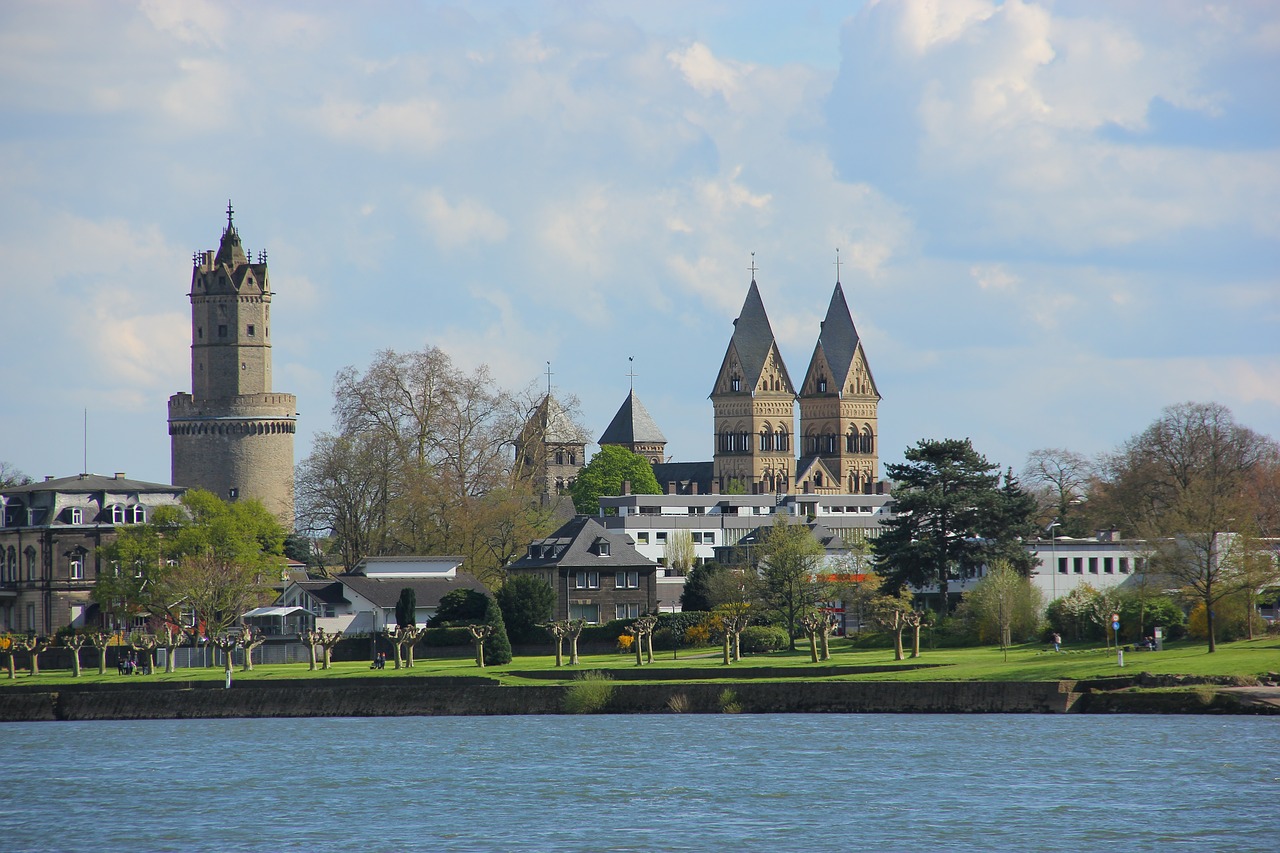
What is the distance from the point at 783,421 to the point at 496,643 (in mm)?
115573

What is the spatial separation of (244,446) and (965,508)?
231ft

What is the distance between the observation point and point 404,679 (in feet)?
210

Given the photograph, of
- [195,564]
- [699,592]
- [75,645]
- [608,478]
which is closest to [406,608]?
[195,564]

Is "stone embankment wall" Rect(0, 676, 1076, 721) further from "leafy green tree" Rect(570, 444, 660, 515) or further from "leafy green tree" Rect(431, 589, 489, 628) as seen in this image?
"leafy green tree" Rect(570, 444, 660, 515)

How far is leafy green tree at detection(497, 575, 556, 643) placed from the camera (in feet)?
250

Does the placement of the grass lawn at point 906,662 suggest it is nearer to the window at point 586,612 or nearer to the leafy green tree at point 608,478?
the window at point 586,612

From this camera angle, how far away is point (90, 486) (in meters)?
95.9

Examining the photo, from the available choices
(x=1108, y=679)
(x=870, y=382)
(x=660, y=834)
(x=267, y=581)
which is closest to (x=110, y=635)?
(x=267, y=581)

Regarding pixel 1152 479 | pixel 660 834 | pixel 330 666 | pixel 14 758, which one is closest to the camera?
pixel 660 834

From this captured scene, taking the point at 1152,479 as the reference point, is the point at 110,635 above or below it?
below

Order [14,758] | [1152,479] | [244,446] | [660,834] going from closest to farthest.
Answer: [660,834] < [14,758] < [1152,479] < [244,446]

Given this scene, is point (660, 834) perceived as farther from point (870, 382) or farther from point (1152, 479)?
point (870, 382)

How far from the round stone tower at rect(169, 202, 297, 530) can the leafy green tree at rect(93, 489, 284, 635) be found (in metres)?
38.6

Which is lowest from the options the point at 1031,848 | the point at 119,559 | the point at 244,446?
the point at 1031,848
